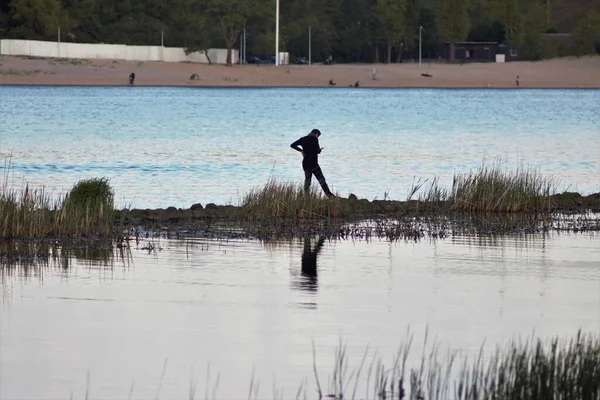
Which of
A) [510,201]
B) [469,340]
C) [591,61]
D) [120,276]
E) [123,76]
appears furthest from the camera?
[591,61]

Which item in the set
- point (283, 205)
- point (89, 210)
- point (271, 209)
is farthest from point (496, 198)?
point (89, 210)

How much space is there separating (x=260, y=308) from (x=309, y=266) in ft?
12.7

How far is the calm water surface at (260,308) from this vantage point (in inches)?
538

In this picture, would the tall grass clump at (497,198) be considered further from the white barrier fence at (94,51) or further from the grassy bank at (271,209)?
the white barrier fence at (94,51)

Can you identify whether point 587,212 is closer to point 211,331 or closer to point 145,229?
point 145,229

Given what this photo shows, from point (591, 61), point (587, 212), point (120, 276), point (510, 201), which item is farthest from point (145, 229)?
point (591, 61)

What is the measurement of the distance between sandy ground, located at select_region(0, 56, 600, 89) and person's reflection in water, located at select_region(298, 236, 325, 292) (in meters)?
131

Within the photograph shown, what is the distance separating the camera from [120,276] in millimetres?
19547

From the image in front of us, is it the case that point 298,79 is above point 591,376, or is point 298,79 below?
above

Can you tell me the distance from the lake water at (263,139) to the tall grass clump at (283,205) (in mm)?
7945

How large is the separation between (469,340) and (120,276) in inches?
244

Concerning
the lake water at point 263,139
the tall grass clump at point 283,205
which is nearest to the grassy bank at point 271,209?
the tall grass clump at point 283,205

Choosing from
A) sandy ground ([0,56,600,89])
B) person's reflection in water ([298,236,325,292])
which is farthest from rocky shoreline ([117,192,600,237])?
sandy ground ([0,56,600,89])

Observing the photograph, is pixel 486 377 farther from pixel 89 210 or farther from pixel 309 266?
pixel 89 210
